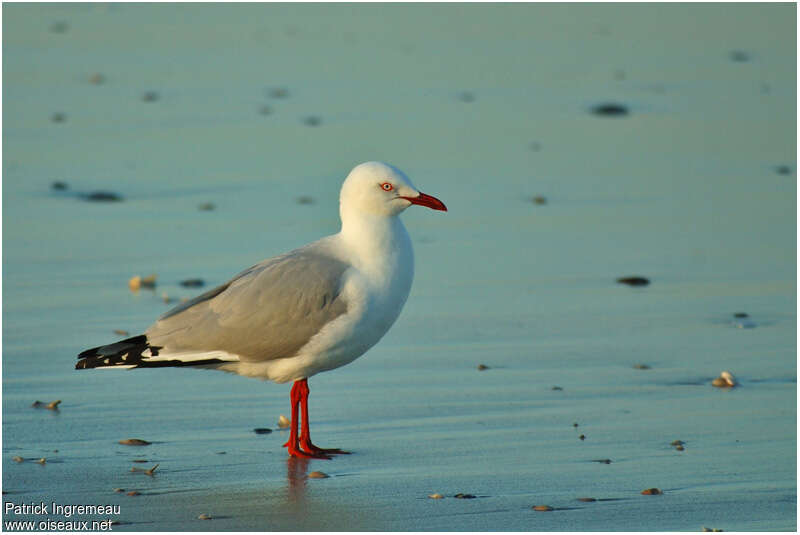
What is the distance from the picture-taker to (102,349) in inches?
263

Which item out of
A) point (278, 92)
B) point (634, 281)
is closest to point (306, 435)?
point (634, 281)

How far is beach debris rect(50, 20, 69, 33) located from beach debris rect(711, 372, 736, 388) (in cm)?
1297

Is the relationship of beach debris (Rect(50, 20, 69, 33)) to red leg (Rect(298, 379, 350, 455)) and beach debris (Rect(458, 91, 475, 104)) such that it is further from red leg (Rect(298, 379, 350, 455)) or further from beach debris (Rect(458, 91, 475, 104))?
red leg (Rect(298, 379, 350, 455))

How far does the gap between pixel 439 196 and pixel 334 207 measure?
769 millimetres

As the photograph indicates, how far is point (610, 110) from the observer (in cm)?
1393

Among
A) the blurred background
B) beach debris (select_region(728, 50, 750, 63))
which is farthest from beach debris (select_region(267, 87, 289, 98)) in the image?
beach debris (select_region(728, 50, 750, 63))

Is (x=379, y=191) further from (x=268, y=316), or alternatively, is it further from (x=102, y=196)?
(x=102, y=196)

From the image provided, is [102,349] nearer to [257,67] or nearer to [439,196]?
[439,196]

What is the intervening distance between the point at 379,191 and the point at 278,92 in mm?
8102

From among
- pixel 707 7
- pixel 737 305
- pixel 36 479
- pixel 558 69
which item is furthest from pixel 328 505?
pixel 707 7

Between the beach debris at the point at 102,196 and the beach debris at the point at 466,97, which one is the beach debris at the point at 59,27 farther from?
the beach debris at the point at 102,196

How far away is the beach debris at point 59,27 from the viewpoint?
60.5 feet

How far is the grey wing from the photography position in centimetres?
667

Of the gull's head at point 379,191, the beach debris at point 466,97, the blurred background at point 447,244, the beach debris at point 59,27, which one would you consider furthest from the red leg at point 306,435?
the beach debris at point 59,27
